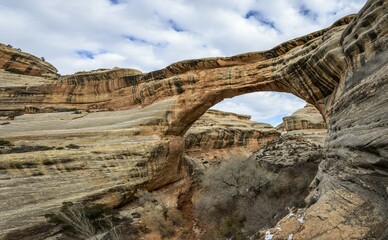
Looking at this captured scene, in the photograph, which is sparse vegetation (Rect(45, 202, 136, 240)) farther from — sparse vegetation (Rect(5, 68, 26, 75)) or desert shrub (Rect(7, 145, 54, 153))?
sparse vegetation (Rect(5, 68, 26, 75))

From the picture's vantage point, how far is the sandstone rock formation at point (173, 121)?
829 centimetres

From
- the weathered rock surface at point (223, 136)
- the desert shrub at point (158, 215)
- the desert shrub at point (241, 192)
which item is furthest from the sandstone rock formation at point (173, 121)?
the weathered rock surface at point (223, 136)

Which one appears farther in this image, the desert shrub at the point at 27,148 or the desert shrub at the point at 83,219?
the desert shrub at the point at 27,148

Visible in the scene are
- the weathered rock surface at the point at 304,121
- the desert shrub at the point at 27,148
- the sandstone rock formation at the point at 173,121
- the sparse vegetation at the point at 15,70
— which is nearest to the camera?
the sandstone rock formation at the point at 173,121

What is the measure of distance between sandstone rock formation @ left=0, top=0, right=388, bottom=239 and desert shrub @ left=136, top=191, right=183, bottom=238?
1.13 m

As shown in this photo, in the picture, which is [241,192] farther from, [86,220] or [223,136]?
[223,136]

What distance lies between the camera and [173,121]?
22.3 metres

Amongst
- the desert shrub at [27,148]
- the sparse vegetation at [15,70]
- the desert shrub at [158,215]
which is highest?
the sparse vegetation at [15,70]

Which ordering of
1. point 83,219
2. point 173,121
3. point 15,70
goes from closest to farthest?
point 83,219 < point 173,121 < point 15,70

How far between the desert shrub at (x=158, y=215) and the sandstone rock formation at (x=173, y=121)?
3.72 feet

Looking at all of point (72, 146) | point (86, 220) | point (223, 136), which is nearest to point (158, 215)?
point (86, 220)

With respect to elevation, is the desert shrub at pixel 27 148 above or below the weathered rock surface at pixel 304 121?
below

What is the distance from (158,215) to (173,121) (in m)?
7.80

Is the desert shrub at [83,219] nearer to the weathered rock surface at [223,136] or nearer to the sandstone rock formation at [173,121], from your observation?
the sandstone rock formation at [173,121]
